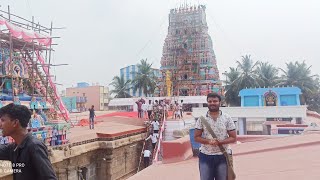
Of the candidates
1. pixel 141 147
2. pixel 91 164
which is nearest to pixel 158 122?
pixel 141 147

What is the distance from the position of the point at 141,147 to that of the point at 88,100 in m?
44.7

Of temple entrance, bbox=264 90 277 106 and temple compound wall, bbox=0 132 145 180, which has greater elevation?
temple entrance, bbox=264 90 277 106

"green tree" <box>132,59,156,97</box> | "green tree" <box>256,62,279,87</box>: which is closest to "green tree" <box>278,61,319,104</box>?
"green tree" <box>256,62,279,87</box>

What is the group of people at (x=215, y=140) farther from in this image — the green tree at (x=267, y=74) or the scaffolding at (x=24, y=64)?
the green tree at (x=267, y=74)

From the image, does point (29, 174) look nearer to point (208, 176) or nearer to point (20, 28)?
point (208, 176)

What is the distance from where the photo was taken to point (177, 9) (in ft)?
139

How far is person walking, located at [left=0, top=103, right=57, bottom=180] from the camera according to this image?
6.86ft

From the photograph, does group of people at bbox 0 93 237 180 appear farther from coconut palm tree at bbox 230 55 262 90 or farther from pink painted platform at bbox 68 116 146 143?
coconut palm tree at bbox 230 55 262 90

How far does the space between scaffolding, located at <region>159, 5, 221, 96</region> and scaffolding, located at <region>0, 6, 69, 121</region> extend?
23.1 meters

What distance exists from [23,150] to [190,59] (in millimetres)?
39479

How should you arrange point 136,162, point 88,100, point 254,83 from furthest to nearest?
point 88,100 → point 254,83 → point 136,162

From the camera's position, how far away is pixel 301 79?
119 ft

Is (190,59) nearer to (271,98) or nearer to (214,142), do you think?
(271,98)

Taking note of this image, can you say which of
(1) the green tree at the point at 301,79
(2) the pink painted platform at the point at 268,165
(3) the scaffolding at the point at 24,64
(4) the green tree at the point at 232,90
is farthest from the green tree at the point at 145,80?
(2) the pink painted platform at the point at 268,165
